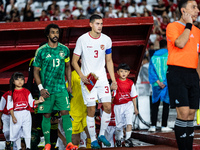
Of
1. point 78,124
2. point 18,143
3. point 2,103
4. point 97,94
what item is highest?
point 97,94

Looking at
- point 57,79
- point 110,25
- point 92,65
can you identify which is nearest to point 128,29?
point 110,25

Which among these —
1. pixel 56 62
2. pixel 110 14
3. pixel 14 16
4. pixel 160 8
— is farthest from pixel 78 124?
pixel 160 8

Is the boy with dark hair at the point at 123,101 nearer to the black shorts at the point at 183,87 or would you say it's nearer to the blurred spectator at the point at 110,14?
the black shorts at the point at 183,87

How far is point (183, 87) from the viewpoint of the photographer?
15.2 feet

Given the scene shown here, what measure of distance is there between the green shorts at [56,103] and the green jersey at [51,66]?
83 mm

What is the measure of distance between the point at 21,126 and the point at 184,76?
368 centimetres

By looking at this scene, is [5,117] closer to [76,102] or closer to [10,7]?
[76,102]

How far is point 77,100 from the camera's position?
24.7 feet

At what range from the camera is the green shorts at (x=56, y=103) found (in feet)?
19.7

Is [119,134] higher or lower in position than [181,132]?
lower

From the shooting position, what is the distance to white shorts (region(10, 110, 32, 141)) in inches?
277

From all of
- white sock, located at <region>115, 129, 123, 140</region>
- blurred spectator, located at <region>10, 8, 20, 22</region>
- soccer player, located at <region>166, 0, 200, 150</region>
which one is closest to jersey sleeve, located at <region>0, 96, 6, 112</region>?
white sock, located at <region>115, 129, 123, 140</region>

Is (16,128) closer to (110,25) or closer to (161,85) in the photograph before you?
(110,25)

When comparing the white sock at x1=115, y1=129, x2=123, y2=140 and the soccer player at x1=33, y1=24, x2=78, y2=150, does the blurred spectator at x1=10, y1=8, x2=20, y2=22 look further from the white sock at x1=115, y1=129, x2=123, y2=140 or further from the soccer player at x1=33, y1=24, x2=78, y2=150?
the soccer player at x1=33, y1=24, x2=78, y2=150
